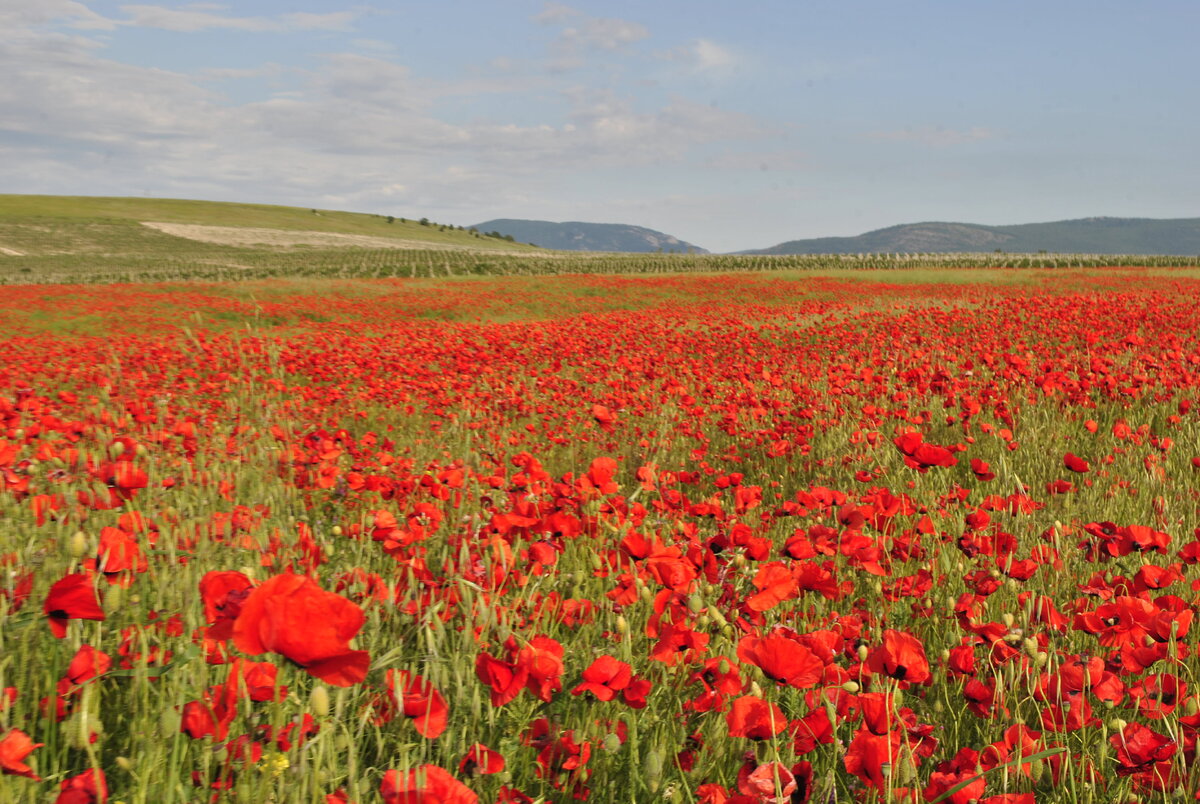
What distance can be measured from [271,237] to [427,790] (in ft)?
282

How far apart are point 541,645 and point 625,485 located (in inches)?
128

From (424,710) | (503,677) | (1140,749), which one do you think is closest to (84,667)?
(424,710)

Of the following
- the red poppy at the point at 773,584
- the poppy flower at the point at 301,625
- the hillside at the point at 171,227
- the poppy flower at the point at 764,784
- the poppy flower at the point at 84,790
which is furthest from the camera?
the hillside at the point at 171,227

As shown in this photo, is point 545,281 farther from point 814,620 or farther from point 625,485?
point 814,620

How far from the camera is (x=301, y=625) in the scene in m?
0.78

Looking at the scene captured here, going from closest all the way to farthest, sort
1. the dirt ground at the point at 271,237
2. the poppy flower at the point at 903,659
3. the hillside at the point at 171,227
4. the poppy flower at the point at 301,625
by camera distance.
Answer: the poppy flower at the point at 301,625
the poppy flower at the point at 903,659
the hillside at the point at 171,227
the dirt ground at the point at 271,237

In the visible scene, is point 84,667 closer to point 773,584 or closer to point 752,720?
point 752,720

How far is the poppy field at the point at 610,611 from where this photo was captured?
1.10 m

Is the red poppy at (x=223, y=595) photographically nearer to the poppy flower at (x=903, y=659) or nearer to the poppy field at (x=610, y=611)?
the poppy field at (x=610, y=611)

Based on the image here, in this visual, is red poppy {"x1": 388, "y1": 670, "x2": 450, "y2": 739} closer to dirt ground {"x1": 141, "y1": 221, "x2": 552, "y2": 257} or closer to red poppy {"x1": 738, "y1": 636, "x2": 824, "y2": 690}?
red poppy {"x1": 738, "y1": 636, "x2": 824, "y2": 690}

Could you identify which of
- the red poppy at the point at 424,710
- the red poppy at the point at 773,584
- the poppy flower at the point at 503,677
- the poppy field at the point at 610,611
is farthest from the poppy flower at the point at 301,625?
the red poppy at the point at 773,584

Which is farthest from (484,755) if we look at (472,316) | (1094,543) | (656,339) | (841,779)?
(472,316)

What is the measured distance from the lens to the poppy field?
110 centimetres

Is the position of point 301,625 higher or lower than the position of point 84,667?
higher
